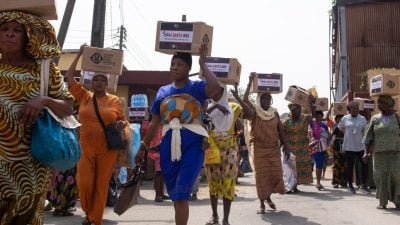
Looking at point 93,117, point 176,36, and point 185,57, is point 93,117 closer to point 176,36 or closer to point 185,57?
point 176,36

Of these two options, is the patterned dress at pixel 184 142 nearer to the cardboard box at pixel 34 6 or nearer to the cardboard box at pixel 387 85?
the cardboard box at pixel 34 6

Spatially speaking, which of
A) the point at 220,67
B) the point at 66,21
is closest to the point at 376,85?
the point at 220,67

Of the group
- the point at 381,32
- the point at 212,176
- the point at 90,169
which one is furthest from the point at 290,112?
the point at 381,32

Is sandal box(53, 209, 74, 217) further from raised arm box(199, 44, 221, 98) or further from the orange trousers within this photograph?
raised arm box(199, 44, 221, 98)

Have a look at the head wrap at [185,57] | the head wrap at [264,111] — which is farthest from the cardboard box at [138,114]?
the head wrap at [185,57]

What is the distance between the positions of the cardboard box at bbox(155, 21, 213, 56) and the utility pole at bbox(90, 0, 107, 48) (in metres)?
9.88

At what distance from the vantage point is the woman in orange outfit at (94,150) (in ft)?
20.2

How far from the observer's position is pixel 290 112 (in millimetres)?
11266

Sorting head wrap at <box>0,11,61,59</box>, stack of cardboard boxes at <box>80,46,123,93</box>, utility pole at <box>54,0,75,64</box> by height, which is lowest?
head wrap at <box>0,11,61,59</box>

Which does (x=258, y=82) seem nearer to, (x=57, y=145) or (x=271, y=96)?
(x=271, y=96)

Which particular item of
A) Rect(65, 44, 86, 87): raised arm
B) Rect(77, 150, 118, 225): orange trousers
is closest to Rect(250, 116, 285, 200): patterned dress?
Rect(77, 150, 118, 225): orange trousers

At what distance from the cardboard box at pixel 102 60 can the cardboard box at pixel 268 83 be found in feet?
8.79

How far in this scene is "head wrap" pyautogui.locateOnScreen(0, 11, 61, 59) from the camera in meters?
3.29

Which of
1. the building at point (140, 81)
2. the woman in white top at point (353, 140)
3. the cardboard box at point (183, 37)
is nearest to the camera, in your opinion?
the cardboard box at point (183, 37)
